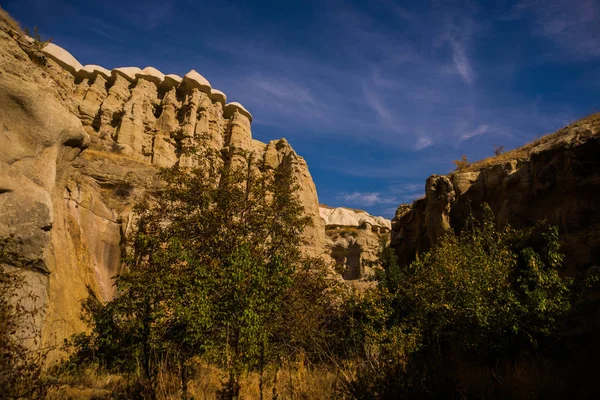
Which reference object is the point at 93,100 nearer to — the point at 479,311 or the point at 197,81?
the point at 197,81

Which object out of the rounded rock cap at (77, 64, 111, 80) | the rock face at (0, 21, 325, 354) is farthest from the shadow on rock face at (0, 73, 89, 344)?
the rounded rock cap at (77, 64, 111, 80)

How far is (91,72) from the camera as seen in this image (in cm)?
4331

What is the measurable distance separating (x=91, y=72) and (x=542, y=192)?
4972 cm

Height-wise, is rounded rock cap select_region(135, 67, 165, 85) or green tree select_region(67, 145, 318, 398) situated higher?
rounded rock cap select_region(135, 67, 165, 85)

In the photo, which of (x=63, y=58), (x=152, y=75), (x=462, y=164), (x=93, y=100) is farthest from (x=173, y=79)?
(x=462, y=164)

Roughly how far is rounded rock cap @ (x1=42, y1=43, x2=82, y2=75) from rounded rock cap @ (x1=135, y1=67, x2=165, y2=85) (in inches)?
283

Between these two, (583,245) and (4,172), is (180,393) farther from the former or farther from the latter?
(583,245)

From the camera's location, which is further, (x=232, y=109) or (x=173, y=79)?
(x=232, y=109)

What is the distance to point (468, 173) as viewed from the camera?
20.9m

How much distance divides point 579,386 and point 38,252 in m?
11.6

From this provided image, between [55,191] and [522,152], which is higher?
[522,152]

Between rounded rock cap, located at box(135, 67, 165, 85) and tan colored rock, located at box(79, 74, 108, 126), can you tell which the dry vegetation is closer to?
tan colored rock, located at box(79, 74, 108, 126)

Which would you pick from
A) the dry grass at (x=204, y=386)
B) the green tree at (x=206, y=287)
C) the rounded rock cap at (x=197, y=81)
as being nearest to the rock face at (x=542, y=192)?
the green tree at (x=206, y=287)

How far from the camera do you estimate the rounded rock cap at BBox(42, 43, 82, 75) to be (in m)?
41.7
